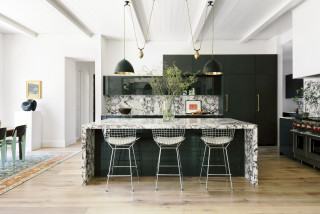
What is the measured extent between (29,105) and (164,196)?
4.75 meters

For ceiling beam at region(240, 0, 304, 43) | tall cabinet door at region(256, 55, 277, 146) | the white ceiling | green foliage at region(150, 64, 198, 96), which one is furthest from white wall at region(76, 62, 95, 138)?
tall cabinet door at region(256, 55, 277, 146)

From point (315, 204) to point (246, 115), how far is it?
409cm

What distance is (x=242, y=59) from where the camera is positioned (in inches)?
275

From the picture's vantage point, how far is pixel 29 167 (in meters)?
4.66

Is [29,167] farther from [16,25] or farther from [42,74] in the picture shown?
[16,25]

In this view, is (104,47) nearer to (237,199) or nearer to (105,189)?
(105,189)

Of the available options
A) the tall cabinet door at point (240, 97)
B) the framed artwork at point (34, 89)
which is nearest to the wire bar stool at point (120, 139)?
the tall cabinet door at point (240, 97)

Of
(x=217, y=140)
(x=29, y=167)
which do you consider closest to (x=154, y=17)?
(x=217, y=140)

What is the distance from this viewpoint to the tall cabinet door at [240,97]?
22.7 feet

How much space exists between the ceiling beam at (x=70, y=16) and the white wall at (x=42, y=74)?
0.82 metres

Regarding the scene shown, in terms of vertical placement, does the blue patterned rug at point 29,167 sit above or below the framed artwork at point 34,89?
below

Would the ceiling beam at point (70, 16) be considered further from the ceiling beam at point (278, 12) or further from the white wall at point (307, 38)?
the white wall at point (307, 38)

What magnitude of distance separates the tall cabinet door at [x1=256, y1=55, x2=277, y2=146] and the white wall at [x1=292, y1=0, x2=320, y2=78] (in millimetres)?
1903

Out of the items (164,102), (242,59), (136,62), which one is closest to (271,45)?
(242,59)
